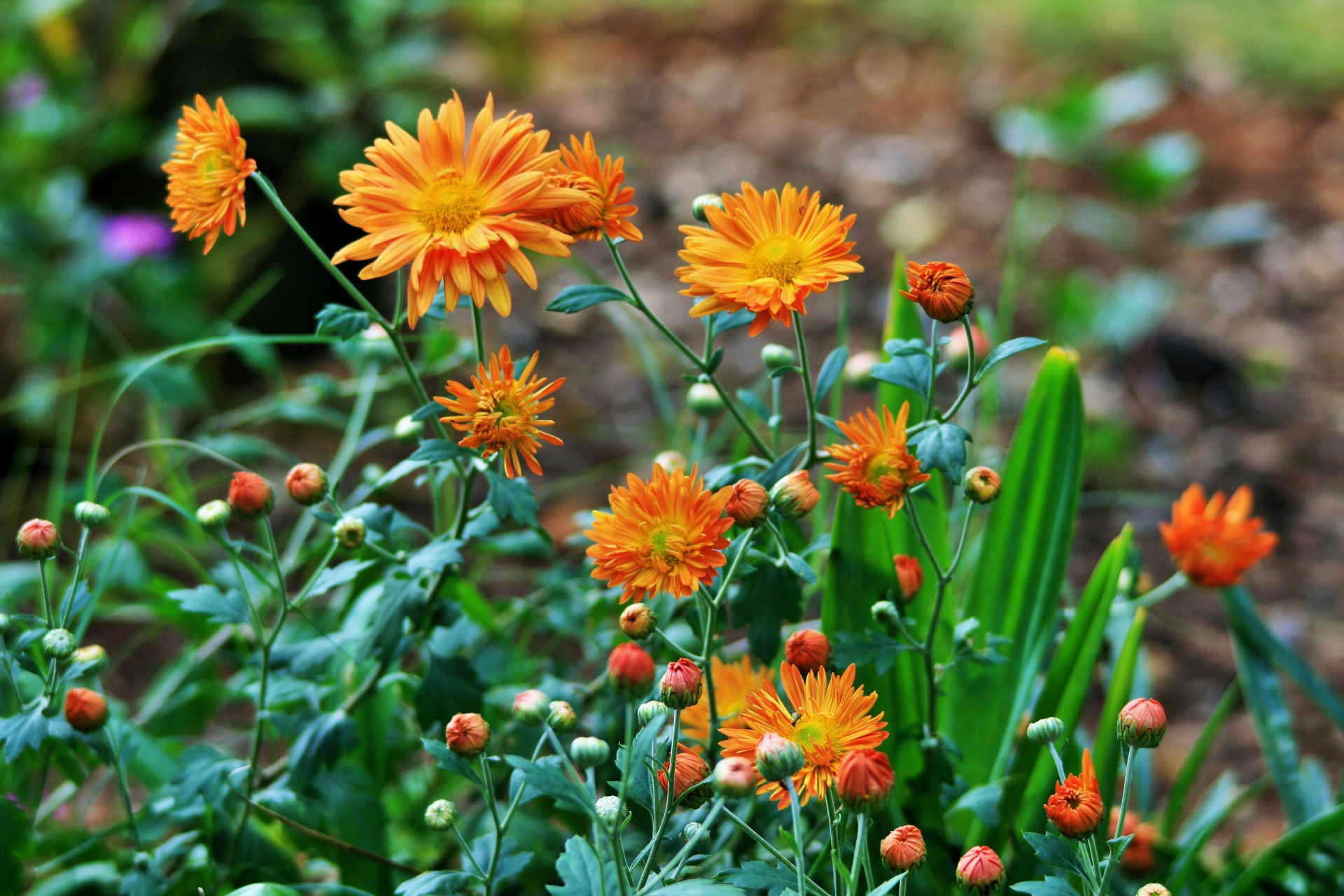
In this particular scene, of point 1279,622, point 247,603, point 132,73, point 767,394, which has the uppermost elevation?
point 132,73

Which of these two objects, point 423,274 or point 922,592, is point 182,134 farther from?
point 922,592

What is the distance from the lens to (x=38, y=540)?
638 mm

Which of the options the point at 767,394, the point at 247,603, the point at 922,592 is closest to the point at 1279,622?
the point at 767,394

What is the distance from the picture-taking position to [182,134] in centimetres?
62

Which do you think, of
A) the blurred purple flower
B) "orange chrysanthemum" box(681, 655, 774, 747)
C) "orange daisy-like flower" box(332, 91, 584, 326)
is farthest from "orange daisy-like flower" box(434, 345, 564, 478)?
the blurred purple flower

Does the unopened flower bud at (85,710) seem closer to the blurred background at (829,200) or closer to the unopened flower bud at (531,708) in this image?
the unopened flower bud at (531,708)

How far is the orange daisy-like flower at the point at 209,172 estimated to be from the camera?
23.5 inches

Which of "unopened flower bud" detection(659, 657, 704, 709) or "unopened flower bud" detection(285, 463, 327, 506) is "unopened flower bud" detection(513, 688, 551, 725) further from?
"unopened flower bud" detection(285, 463, 327, 506)

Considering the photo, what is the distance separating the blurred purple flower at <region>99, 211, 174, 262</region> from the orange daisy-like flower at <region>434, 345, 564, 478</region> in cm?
118

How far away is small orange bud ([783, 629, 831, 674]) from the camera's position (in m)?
0.62

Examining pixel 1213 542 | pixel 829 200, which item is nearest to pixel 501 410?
pixel 1213 542

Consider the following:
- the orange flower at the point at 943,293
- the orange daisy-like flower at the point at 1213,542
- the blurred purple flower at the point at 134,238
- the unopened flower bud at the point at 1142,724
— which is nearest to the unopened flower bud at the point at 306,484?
the orange flower at the point at 943,293

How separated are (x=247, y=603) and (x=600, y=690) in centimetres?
26

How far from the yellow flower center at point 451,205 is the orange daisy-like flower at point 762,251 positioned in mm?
115
